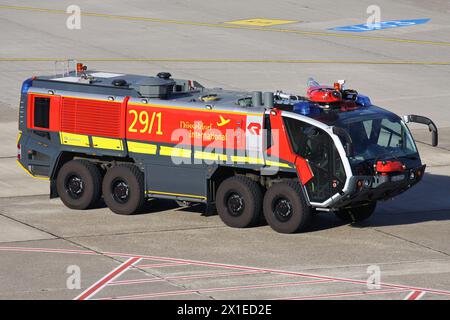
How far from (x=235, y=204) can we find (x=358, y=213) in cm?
255

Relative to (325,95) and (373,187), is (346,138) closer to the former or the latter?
(373,187)

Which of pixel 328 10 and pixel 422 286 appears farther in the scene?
pixel 328 10

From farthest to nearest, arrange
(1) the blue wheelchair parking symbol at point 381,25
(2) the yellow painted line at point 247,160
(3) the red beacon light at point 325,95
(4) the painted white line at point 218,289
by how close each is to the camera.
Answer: (1) the blue wheelchair parking symbol at point 381,25
(3) the red beacon light at point 325,95
(2) the yellow painted line at point 247,160
(4) the painted white line at point 218,289

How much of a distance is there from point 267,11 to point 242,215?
31.4 m

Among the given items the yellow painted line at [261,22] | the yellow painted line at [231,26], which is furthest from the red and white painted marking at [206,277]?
the yellow painted line at [261,22]

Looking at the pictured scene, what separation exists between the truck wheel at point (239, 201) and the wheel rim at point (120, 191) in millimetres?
2067

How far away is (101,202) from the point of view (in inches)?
944

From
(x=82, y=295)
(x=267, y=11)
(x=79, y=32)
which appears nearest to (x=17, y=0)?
(x=79, y=32)

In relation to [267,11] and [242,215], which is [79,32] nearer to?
[267,11]

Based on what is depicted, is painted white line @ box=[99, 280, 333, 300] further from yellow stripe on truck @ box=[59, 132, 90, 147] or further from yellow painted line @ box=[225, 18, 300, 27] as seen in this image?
yellow painted line @ box=[225, 18, 300, 27]

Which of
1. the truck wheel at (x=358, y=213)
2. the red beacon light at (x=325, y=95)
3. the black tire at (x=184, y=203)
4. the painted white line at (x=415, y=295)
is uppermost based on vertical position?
the red beacon light at (x=325, y=95)

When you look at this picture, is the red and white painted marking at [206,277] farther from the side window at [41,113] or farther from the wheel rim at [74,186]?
the side window at [41,113]

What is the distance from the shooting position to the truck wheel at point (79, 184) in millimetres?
23031

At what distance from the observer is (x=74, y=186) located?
76.4ft
